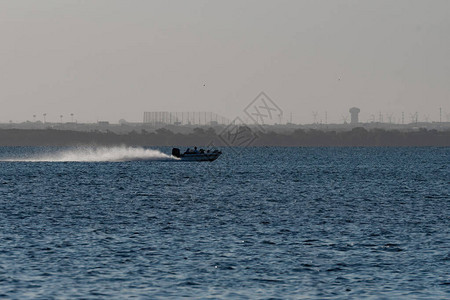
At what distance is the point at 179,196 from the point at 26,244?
4573 centimetres

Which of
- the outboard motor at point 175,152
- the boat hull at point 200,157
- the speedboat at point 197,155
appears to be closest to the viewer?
the boat hull at point 200,157

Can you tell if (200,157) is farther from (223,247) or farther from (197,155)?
(223,247)

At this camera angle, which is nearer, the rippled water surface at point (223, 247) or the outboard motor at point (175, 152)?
the rippled water surface at point (223, 247)

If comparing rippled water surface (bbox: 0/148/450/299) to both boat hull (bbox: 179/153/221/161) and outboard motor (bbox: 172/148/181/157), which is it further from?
outboard motor (bbox: 172/148/181/157)

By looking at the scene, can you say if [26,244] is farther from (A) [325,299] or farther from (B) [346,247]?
(A) [325,299]

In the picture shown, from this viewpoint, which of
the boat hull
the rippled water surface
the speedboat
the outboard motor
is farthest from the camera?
the outboard motor

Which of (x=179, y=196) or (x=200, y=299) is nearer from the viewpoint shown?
(x=200, y=299)

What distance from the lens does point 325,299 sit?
33.4 meters

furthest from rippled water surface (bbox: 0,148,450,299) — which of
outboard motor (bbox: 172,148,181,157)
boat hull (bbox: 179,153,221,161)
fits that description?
outboard motor (bbox: 172,148,181,157)

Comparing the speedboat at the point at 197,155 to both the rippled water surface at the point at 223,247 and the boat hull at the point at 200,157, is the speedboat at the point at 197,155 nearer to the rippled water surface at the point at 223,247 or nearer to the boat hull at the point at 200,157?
the boat hull at the point at 200,157

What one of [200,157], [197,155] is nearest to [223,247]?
[200,157]

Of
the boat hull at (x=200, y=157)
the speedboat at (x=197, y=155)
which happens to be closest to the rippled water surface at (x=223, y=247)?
the boat hull at (x=200, y=157)

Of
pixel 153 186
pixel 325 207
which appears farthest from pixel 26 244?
pixel 153 186

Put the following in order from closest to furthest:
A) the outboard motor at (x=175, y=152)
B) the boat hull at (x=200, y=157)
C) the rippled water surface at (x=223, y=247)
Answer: the rippled water surface at (x=223, y=247)
the boat hull at (x=200, y=157)
the outboard motor at (x=175, y=152)
